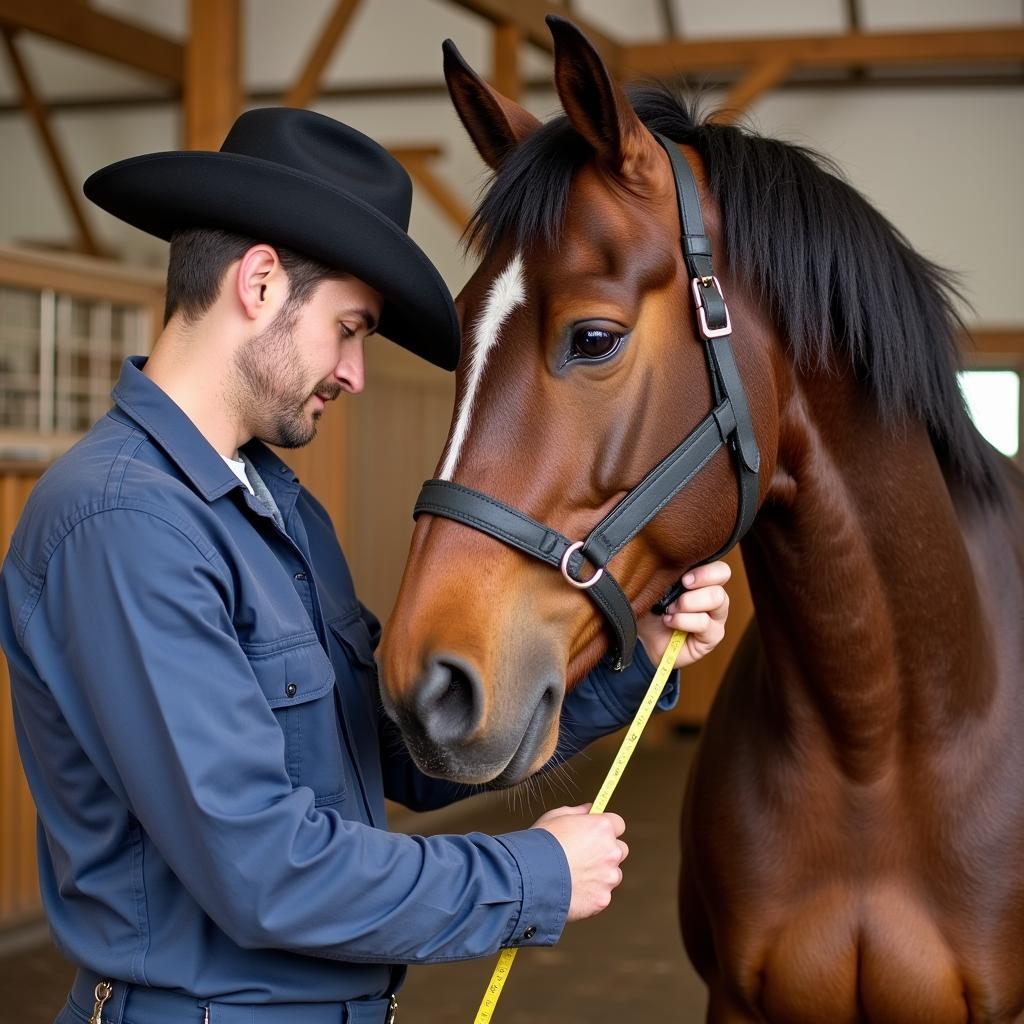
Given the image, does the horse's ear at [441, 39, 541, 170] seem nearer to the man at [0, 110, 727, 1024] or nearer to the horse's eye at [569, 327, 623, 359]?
the man at [0, 110, 727, 1024]

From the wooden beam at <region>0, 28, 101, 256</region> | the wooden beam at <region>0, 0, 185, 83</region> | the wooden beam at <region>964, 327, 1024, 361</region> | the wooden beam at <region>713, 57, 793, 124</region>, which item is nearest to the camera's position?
the wooden beam at <region>0, 0, 185, 83</region>

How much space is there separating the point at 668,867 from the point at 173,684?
3.75m

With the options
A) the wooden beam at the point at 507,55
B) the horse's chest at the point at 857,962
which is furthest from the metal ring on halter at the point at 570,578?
the wooden beam at the point at 507,55

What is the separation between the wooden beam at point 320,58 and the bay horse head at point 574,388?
3.63m

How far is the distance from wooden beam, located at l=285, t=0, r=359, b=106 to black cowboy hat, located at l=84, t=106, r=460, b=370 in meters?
3.53

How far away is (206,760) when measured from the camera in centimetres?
107

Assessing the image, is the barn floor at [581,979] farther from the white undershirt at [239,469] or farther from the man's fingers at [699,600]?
the white undershirt at [239,469]

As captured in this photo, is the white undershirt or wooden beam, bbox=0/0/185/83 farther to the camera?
wooden beam, bbox=0/0/185/83

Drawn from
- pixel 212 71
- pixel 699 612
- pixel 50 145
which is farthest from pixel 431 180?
pixel 699 612

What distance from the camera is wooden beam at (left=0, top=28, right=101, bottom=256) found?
7.05 metres

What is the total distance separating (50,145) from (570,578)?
23.9 ft

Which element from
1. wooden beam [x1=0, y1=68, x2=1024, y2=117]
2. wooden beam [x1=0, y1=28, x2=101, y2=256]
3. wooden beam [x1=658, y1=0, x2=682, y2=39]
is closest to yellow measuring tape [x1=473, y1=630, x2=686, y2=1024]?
wooden beam [x1=0, y1=68, x2=1024, y2=117]

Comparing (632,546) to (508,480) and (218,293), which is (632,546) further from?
(218,293)

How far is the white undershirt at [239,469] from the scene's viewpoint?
1.31 m
